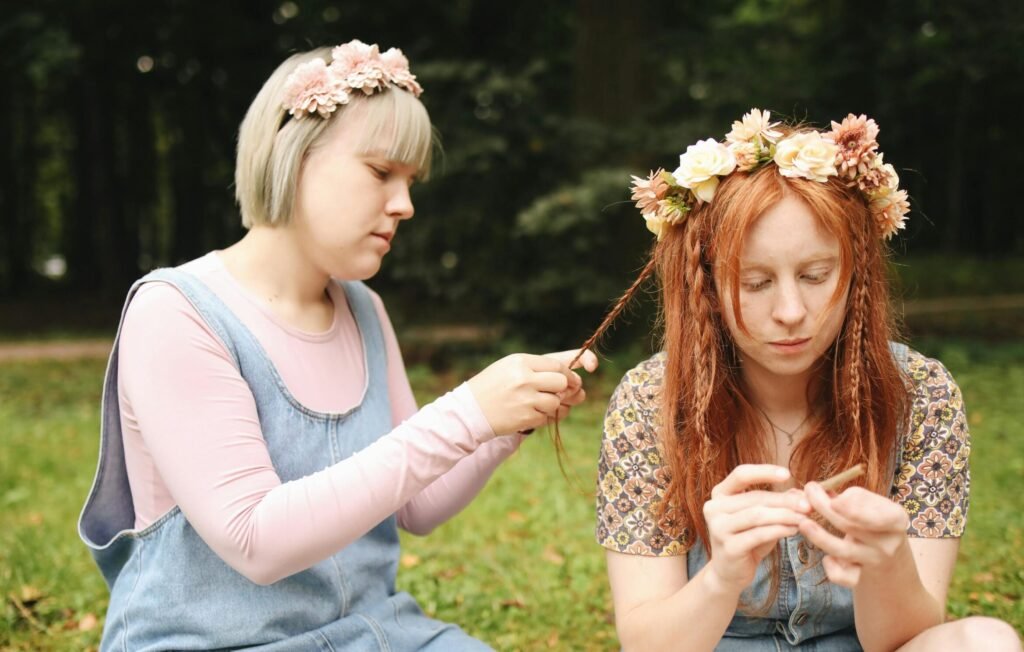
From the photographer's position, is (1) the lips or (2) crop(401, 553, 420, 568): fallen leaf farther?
(2) crop(401, 553, 420, 568): fallen leaf

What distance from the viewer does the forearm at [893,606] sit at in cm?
189

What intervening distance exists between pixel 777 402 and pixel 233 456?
50.1 inches

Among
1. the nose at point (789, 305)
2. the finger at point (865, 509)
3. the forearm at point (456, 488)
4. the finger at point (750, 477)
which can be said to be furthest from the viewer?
the forearm at point (456, 488)

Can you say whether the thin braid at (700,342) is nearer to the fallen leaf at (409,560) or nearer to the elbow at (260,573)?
the elbow at (260,573)

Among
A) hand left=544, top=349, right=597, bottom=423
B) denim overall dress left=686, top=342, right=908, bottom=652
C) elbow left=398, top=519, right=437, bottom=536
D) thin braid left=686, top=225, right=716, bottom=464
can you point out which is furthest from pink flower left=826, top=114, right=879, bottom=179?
elbow left=398, top=519, right=437, bottom=536

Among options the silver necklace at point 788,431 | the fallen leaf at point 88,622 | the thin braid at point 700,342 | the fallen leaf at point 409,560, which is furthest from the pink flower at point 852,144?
the fallen leaf at point 88,622

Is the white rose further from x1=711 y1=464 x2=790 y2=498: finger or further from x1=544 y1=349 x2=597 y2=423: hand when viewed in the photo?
x1=711 y1=464 x2=790 y2=498: finger

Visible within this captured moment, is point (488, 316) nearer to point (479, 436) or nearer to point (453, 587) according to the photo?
point (453, 587)

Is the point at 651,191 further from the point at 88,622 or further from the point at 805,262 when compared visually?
the point at 88,622

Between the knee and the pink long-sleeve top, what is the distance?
101 centimetres

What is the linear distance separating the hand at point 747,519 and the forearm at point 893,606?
24cm

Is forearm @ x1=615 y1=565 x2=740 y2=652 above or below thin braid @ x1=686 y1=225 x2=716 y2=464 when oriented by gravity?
below

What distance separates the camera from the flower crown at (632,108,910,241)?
212 cm

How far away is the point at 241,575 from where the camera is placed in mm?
2291
